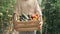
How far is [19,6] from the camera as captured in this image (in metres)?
3.20

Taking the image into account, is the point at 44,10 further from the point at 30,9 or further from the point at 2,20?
the point at 30,9

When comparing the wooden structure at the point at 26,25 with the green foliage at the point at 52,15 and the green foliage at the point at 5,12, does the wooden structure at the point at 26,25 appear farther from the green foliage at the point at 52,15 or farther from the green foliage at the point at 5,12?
the green foliage at the point at 52,15

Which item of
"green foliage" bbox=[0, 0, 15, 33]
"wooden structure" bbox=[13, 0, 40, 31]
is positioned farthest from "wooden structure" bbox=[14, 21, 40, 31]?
"green foliage" bbox=[0, 0, 15, 33]

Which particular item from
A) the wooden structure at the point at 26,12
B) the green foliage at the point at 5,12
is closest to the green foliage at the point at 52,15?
the green foliage at the point at 5,12

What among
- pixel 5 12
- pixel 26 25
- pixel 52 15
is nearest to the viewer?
pixel 26 25

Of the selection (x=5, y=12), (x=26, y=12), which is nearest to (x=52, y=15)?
(x=5, y=12)

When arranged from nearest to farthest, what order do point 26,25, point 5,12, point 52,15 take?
point 26,25, point 5,12, point 52,15

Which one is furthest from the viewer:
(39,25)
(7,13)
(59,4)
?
(59,4)

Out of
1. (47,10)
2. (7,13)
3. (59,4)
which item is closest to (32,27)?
(7,13)

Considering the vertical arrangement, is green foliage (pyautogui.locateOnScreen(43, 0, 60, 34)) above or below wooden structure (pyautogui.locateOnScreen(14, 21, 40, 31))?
below

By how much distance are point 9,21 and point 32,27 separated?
2.25m

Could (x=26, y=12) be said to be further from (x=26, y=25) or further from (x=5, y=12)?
(x=5, y=12)

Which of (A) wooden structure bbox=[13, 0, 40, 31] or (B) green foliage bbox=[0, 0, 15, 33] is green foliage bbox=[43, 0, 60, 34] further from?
(A) wooden structure bbox=[13, 0, 40, 31]

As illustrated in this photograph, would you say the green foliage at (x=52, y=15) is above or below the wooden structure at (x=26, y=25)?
below
